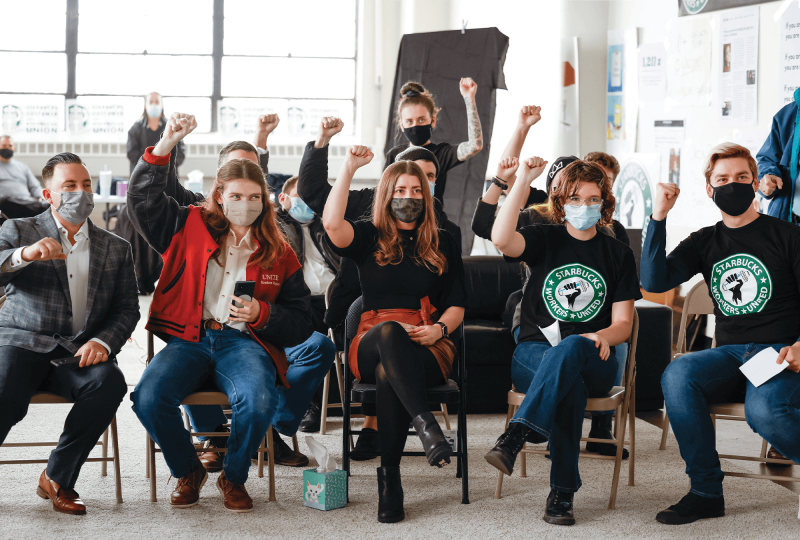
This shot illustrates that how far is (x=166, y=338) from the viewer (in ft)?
8.79

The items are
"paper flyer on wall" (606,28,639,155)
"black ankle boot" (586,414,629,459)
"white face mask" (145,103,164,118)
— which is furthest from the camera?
"white face mask" (145,103,164,118)

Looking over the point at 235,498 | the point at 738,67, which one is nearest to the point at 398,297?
the point at 235,498

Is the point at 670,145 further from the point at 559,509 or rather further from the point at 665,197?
the point at 559,509

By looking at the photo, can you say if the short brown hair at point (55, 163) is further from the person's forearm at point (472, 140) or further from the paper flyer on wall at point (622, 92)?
the paper flyer on wall at point (622, 92)

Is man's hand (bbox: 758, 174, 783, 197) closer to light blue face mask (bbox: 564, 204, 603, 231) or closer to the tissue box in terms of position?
light blue face mask (bbox: 564, 204, 603, 231)

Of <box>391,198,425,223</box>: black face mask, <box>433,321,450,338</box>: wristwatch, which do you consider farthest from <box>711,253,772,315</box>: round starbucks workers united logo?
Result: <box>391,198,425,223</box>: black face mask

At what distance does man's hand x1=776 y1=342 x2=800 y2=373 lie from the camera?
2.40 meters

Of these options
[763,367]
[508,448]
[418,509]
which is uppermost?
[763,367]

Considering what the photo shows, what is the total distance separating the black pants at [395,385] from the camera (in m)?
2.43

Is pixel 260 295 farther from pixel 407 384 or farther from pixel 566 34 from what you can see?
pixel 566 34

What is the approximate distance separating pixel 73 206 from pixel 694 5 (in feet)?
14.9

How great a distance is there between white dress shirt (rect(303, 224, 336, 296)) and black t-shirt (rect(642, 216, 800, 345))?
168 centimetres

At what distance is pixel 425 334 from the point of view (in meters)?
2.59

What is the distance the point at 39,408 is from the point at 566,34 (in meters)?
5.01
